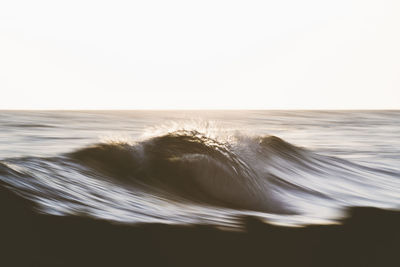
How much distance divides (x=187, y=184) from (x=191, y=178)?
0.16 m

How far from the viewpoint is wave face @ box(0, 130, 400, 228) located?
4434 millimetres

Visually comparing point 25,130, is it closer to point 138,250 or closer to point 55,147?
point 55,147

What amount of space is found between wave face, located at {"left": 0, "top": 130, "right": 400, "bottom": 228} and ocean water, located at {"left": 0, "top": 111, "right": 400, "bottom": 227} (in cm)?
1

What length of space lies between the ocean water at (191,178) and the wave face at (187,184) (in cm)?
1

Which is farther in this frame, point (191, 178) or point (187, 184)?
point (191, 178)

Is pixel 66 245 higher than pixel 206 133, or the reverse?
pixel 206 133

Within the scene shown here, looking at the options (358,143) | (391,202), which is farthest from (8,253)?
(358,143)

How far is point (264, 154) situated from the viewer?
852 cm

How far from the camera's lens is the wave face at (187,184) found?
4434mm

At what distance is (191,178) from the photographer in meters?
5.99

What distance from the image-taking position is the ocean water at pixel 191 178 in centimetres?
→ 450

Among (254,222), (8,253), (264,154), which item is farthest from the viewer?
(264,154)

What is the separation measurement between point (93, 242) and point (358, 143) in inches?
411

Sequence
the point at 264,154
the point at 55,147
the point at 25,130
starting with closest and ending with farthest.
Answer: the point at 55,147 → the point at 264,154 → the point at 25,130
